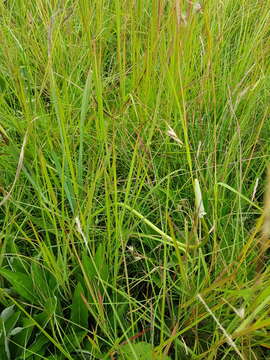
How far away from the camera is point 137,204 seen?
0.92m

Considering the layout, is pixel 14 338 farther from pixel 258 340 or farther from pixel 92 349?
pixel 258 340

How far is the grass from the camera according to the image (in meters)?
0.71

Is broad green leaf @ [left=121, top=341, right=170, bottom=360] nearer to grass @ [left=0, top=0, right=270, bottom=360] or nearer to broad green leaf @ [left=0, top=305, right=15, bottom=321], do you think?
grass @ [left=0, top=0, right=270, bottom=360]

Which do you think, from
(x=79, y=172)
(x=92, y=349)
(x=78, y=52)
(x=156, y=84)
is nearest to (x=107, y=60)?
(x=78, y=52)

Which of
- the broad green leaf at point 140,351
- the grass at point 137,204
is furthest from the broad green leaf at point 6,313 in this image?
the broad green leaf at point 140,351

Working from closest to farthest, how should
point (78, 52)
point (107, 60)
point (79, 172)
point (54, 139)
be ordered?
point (79, 172) → point (54, 139) → point (78, 52) → point (107, 60)

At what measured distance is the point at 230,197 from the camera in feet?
3.03

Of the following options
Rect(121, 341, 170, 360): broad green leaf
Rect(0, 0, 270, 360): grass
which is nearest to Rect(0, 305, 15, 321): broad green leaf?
Rect(0, 0, 270, 360): grass

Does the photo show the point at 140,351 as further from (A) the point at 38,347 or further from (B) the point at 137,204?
(B) the point at 137,204

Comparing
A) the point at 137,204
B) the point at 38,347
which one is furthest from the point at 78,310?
the point at 137,204

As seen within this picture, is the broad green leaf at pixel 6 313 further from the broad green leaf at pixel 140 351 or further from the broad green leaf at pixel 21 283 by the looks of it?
the broad green leaf at pixel 140 351

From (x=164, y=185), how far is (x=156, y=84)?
255 mm

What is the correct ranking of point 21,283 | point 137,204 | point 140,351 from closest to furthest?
point 140,351 → point 21,283 → point 137,204

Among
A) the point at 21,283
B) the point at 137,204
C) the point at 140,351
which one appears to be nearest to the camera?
the point at 140,351
